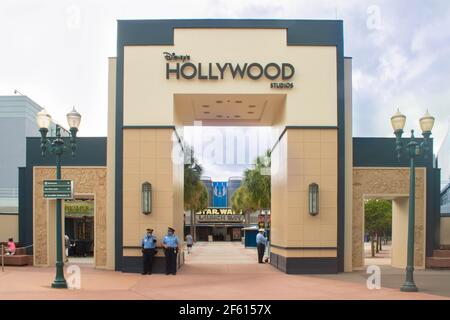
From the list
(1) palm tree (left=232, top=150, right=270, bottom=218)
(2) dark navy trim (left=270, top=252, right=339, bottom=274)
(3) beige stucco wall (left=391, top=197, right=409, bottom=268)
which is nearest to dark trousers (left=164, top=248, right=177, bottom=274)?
(2) dark navy trim (left=270, top=252, right=339, bottom=274)

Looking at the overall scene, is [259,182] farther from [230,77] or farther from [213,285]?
[213,285]

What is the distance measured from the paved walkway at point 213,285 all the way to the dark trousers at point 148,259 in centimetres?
34

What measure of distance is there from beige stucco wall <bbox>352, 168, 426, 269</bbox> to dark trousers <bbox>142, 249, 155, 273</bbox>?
24.5ft

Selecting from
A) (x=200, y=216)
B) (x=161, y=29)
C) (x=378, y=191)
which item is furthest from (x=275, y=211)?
(x=200, y=216)

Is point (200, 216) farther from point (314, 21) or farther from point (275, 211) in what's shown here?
point (314, 21)

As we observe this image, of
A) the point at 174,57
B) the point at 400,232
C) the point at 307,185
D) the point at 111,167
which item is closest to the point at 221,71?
the point at 174,57

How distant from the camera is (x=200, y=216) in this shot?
69.6 m

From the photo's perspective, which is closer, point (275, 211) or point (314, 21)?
point (314, 21)

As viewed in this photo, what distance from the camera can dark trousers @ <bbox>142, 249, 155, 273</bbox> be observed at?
62.3ft

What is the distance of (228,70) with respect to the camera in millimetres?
19938

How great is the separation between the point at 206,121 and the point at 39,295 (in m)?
13.0

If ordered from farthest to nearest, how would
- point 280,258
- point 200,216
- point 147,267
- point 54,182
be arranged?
point 200,216 < point 280,258 < point 147,267 < point 54,182

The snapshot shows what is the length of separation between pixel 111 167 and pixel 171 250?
3.96 meters

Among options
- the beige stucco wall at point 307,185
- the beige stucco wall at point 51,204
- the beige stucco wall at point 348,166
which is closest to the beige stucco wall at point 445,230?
the beige stucco wall at point 348,166
